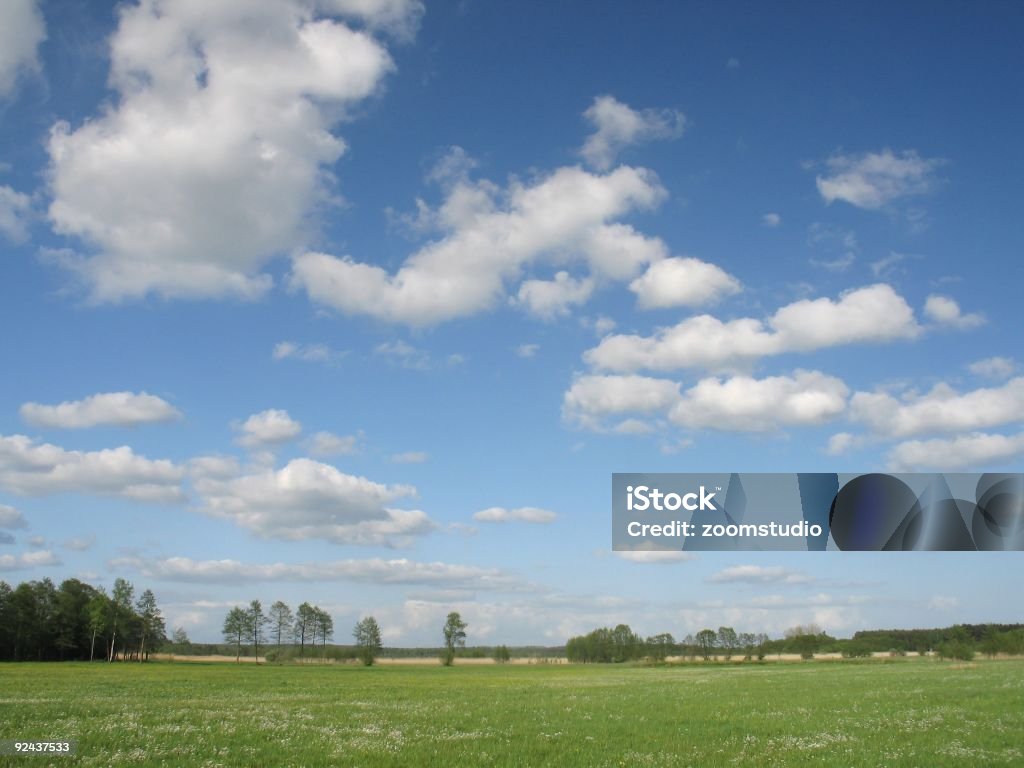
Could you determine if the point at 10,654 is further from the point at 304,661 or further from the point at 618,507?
the point at 618,507

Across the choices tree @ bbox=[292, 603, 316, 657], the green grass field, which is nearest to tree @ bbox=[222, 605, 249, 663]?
tree @ bbox=[292, 603, 316, 657]

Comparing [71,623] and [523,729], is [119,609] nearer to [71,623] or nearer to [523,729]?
[71,623]

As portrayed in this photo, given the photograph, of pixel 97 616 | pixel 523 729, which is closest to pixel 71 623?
pixel 97 616

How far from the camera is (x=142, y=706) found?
118ft

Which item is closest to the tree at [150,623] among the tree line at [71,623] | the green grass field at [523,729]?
the tree line at [71,623]

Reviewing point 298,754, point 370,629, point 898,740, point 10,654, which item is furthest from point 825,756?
point 370,629

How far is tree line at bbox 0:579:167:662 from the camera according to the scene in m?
134

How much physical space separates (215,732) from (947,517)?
45.5 metres

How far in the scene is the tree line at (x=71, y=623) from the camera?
134 m

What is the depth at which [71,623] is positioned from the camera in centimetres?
14462

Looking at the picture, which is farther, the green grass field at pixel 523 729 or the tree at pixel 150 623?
the tree at pixel 150 623

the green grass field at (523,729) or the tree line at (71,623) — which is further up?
the green grass field at (523,729)

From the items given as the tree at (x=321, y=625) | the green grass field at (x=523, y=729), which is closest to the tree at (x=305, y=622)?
the tree at (x=321, y=625)

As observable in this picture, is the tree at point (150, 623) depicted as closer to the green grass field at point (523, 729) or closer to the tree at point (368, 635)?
the tree at point (368, 635)
